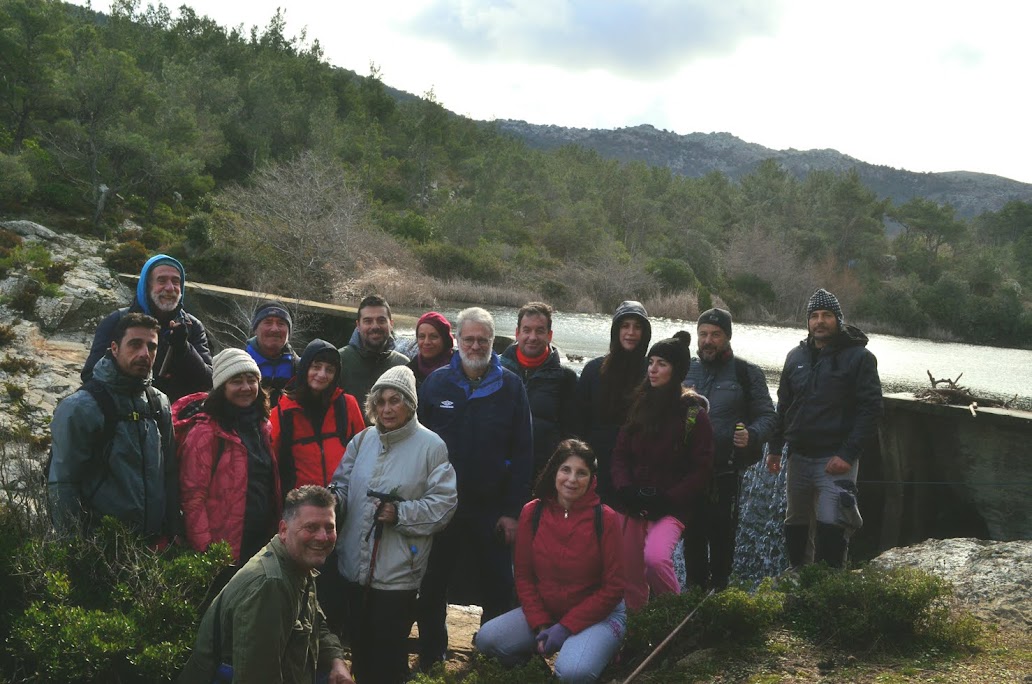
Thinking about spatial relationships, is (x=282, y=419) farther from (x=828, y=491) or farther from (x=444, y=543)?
(x=828, y=491)

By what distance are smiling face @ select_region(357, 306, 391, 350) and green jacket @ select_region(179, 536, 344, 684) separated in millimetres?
2049

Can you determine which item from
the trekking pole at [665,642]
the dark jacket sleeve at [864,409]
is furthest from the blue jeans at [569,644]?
the dark jacket sleeve at [864,409]

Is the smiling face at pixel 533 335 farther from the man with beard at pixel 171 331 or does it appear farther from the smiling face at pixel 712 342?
the man with beard at pixel 171 331

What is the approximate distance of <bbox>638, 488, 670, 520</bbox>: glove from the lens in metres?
3.87

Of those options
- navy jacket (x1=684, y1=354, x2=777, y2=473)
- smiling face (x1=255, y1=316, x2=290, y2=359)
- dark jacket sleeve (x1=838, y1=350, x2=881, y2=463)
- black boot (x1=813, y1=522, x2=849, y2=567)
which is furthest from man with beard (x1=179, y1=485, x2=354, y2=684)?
dark jacket sleeve (x1=838, y1=350, x2=881, y2=463)

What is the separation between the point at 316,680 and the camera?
2.87 metres

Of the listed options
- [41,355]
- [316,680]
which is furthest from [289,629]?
[41,355]

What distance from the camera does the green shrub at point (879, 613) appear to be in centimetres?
335

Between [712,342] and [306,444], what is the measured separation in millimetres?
2397

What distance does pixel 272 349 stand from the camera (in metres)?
4.68

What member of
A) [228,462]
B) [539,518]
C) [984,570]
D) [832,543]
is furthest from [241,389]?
[984,570]

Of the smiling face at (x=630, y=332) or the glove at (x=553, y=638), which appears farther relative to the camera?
the smiling face at (x=630, y=332)

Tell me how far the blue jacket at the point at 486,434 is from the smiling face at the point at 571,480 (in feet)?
1.33

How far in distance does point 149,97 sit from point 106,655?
2916cm
